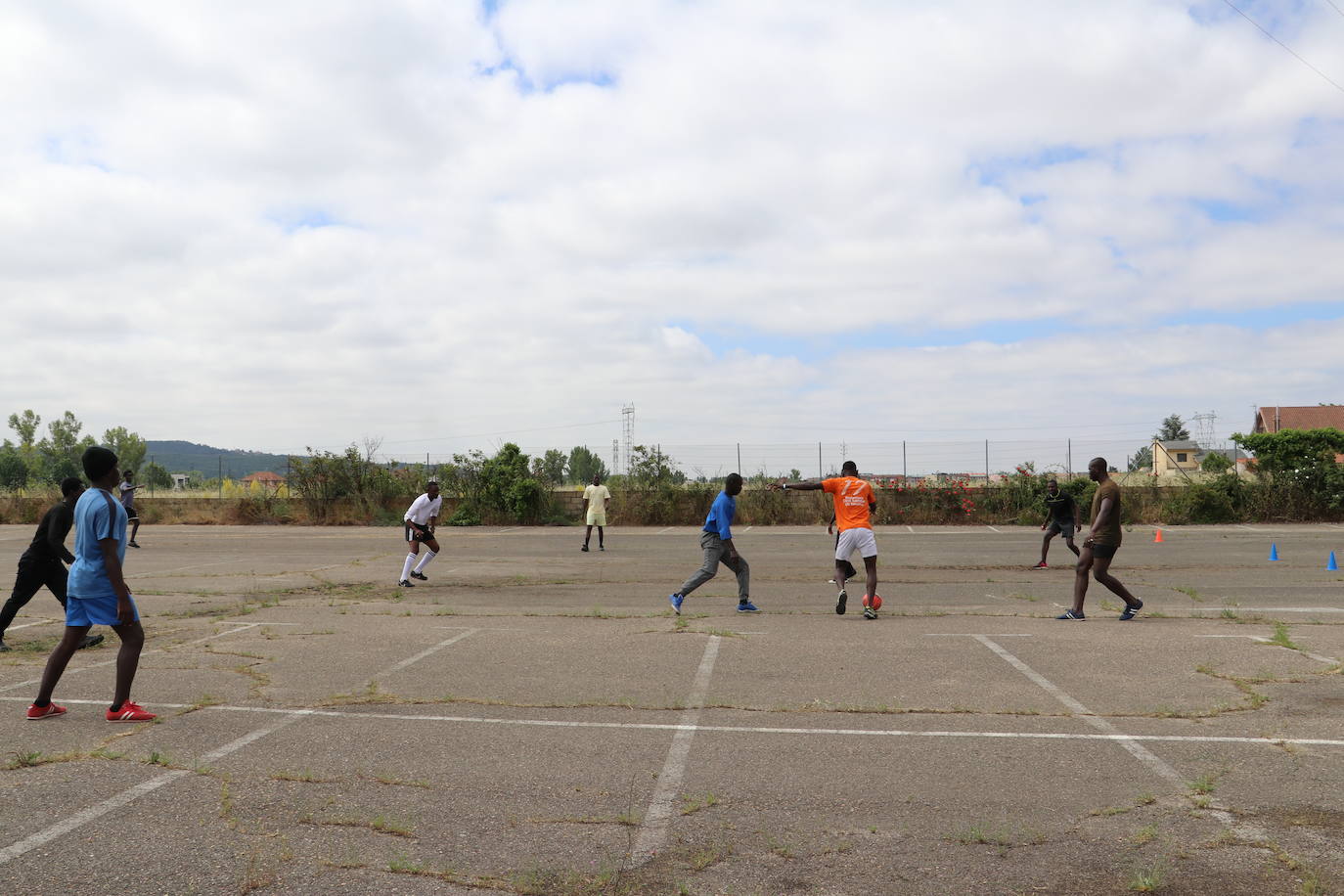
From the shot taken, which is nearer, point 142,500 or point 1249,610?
point 1249,610

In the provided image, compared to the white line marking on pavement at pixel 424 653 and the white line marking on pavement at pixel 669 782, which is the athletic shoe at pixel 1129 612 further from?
the white line marking on pavement at pixel 424 653

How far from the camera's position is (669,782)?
517 centimetres

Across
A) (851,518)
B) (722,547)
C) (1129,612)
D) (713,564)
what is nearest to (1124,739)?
(1129,612)

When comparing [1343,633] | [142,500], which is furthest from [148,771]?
[142,500]

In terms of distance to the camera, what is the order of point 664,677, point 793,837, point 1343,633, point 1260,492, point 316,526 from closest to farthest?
point 793,837 → point 664,677 → point 1343,633 → point 1260,492 → point 316,526

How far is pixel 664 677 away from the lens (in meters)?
7.91

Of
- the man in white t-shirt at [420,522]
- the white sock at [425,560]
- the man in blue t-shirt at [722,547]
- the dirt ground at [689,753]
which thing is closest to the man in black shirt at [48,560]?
the dirt ground at [689,753]

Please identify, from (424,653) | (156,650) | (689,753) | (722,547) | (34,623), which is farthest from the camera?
(722,547)

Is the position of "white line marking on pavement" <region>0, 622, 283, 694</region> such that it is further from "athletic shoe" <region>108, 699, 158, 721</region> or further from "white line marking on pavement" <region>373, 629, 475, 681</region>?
"white line marking on pavement" <region>373, 629, 475, 681</region>

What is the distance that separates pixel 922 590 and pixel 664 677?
23.2 feet

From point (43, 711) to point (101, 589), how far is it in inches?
36.6

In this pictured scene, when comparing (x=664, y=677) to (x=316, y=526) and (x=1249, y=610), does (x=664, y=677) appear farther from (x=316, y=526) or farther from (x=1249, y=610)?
(x=316, y=526)

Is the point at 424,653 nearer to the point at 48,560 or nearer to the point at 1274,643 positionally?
the point at 48,560

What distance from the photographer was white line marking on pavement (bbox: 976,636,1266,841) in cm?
454
